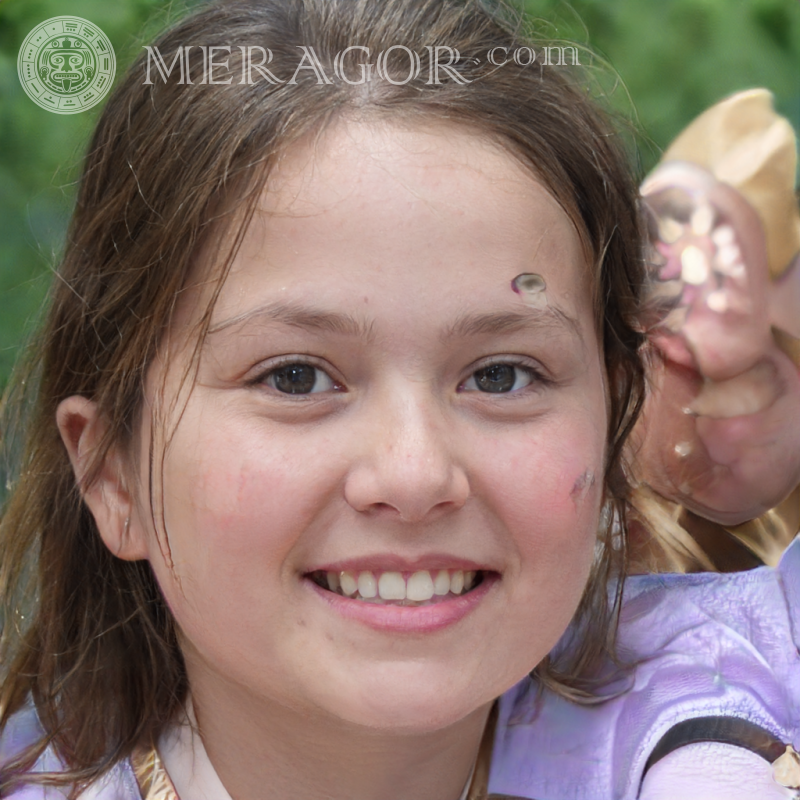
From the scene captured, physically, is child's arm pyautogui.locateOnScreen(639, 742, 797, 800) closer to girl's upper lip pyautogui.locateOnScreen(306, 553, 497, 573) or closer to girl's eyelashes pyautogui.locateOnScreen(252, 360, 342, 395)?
girl's upper lip pyautogui.locateOnScreen(306, 553, 497, 573)

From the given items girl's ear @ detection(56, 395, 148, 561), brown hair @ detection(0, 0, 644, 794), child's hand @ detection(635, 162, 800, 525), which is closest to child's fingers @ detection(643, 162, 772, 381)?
child's hand @ detection(635, 162, 800, 525)

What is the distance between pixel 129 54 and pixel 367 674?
0.73 metres

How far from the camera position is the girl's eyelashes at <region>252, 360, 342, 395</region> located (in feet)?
3.26

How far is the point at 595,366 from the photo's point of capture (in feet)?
3.63

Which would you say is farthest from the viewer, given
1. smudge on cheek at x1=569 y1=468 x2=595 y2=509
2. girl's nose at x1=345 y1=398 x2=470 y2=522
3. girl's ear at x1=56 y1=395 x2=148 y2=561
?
girl's ear at x1=56 y1=395 x2=148 y2=561

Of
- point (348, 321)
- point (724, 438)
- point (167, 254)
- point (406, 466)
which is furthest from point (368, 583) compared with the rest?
point (724, 438)

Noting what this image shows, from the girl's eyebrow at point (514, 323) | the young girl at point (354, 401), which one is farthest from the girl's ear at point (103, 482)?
the girl's eyebrow at point (514, 323)

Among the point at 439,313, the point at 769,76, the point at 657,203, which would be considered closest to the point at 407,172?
the point at 439,313

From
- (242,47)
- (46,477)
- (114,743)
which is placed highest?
(242,47)

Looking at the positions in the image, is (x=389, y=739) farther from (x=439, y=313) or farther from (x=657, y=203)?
(x=657, y=203)

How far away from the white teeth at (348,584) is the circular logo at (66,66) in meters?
0.60

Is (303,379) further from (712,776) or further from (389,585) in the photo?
(712,776)

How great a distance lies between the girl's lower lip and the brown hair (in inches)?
11.2

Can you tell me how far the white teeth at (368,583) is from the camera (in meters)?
1.01
